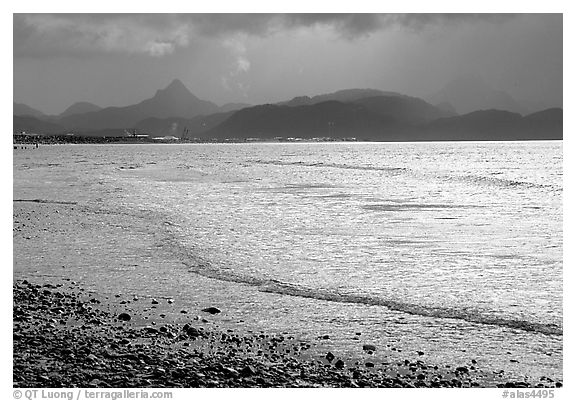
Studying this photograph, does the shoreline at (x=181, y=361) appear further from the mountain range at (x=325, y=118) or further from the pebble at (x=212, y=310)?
the mountain range at (x=325, y=118)

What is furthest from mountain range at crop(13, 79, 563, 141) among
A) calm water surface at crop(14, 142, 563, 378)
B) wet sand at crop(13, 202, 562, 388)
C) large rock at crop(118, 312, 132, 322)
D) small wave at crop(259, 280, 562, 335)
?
small wave at crop(259, 280, 562, 335)

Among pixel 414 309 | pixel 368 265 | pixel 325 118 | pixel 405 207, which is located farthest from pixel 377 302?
pixel 405 207

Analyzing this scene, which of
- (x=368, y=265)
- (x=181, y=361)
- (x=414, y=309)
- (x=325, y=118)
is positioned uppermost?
(x=325, y=118)

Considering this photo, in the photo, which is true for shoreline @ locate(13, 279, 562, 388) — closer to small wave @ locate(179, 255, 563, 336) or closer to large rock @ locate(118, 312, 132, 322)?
large rock @ locate(118, 312, 132, 322)

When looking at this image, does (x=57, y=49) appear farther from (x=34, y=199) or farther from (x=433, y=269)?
(x=34, y=199)

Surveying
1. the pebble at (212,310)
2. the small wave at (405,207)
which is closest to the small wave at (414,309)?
the pebble at (212,310)

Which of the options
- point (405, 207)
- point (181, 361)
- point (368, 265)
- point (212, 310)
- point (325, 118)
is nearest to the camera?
point (181, 361)

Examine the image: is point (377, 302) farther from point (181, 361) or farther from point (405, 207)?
point (405, 207)
